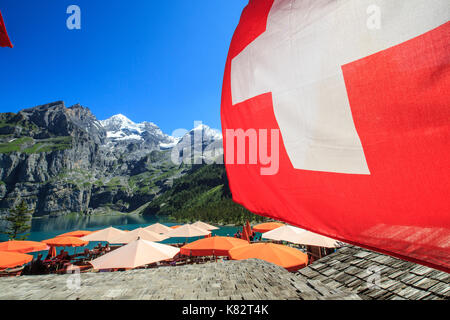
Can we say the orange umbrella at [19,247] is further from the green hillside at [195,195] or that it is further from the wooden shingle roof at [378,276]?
the green hillside at [195,195]

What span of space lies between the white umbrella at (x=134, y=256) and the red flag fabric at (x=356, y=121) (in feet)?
25.1

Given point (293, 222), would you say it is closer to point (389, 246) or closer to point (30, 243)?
point (389, 246)

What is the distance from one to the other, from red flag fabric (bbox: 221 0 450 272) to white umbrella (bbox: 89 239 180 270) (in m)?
7.64

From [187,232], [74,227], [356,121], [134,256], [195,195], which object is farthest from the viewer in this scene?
[195,195]

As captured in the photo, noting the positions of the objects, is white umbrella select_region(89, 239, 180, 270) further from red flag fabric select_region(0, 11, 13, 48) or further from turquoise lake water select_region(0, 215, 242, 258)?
turquoise lake water select_region(0, 215, 242, 258)

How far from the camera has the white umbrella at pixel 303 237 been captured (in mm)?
9701

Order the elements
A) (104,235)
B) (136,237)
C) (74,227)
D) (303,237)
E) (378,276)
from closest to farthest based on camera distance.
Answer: (378,276) → (303,237) → (136,237) → (104,235) → (74,227)

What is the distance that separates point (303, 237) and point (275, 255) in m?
3.20

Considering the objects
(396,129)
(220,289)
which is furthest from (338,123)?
(220,289)

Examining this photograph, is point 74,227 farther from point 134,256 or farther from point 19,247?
point 134,256

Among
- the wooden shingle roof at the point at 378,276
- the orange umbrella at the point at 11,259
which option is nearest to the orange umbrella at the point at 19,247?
the orange umbrella at the point at 11,259

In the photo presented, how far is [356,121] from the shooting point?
50.2 inches

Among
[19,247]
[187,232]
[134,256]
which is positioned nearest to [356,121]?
[134,256]
